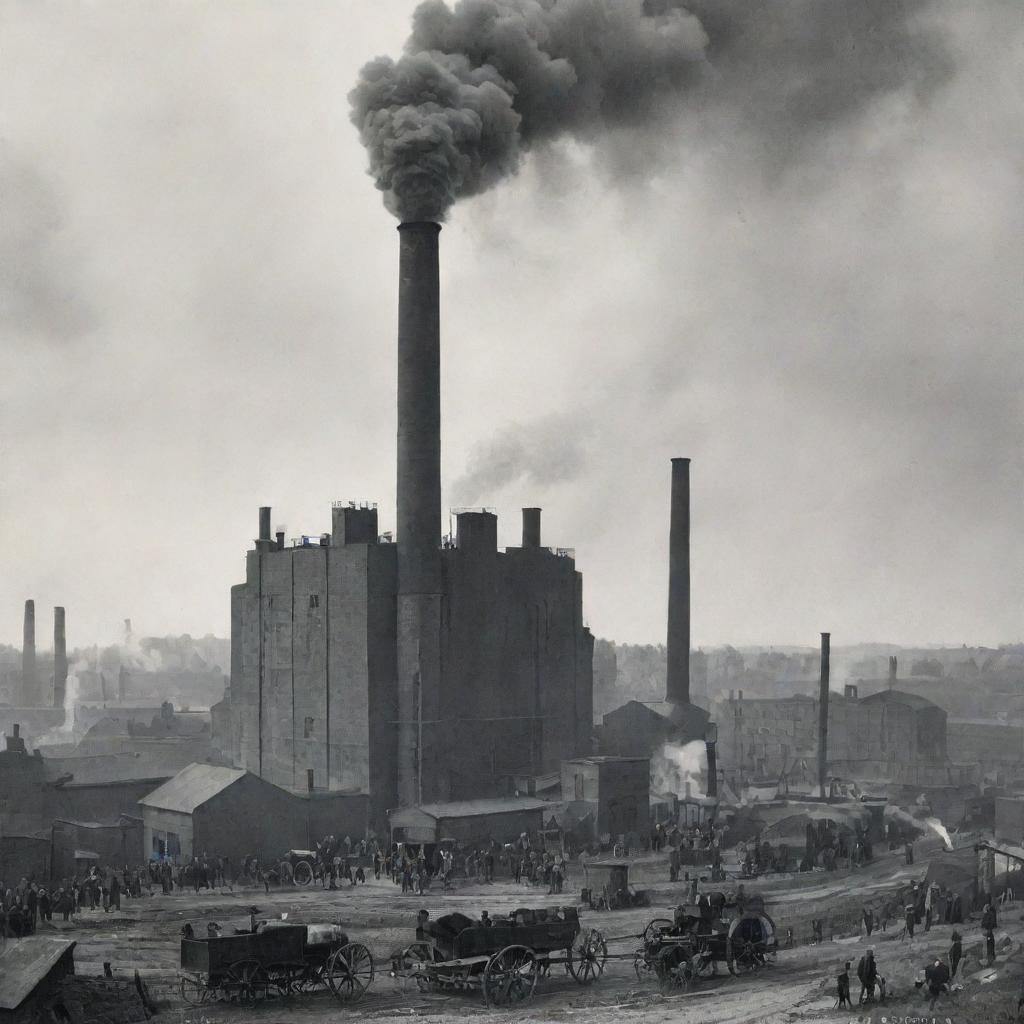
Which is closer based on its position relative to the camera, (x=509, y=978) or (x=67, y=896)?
(x=509, y=978)

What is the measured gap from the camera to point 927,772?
2842 inches

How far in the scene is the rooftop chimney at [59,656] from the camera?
92875mm

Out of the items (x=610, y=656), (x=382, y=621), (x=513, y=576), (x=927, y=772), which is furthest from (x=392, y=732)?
(x=610, y=656)

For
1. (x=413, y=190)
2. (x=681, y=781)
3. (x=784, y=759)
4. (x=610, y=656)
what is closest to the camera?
(x=413, y=190)

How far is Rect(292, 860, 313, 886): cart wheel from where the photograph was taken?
37.2m

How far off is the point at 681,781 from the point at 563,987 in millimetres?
35595

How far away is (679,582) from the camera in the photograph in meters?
62.6

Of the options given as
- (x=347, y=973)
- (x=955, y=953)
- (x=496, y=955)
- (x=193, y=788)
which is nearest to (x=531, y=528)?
(x=193, y=788)

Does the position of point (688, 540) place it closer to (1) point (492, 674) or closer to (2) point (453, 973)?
(1) point (492, 674)

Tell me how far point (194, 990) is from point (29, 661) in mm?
77630

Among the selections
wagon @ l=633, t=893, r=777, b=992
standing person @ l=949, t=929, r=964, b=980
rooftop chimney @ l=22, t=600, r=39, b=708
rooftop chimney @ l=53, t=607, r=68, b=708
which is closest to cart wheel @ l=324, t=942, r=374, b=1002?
wagon @ l=633, t=893, r=777, b=992

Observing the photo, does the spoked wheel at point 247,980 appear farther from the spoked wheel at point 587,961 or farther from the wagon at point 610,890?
the wagon at point 610,890

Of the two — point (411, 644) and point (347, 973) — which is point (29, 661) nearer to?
point (411, 644)

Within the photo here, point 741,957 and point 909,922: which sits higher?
point 741,957
